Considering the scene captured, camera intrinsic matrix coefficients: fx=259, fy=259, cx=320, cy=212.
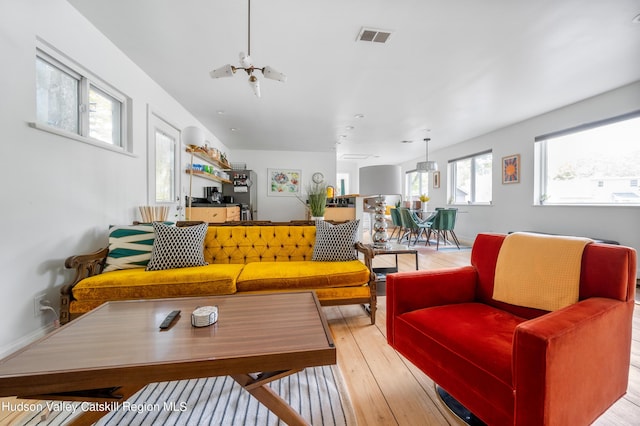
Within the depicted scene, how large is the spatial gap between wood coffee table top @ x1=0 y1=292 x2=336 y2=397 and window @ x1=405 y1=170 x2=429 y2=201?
785 cm

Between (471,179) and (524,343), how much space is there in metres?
6.27

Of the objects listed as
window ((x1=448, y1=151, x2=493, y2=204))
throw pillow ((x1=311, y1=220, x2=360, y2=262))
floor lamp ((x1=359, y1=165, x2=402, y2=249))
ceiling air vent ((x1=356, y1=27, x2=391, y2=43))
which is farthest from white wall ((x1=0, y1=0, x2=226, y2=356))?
window ((x1=448, y1=151, x2=493, y2=204))

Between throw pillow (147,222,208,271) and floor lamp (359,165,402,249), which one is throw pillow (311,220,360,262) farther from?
throw pillow (147,222,208,271)

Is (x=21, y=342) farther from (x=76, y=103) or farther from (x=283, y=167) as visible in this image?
(x=283, y=167)

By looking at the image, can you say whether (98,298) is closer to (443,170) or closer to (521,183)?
(521,183)

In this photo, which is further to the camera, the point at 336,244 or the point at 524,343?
the point at 336,244

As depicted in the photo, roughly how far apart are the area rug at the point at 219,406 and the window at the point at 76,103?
1895mm

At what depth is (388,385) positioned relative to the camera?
146 centimetres

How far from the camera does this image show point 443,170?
7.11 metres

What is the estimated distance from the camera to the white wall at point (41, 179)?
163cm

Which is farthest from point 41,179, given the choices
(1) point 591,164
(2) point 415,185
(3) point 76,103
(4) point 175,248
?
(2) point 415,185

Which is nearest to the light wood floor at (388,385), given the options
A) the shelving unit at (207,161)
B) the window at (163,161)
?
the window at (163,161)

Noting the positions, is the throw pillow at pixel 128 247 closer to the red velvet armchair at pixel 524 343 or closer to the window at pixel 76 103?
the window at pixel 76 103

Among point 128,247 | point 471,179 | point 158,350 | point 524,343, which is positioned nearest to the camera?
point 524,343
